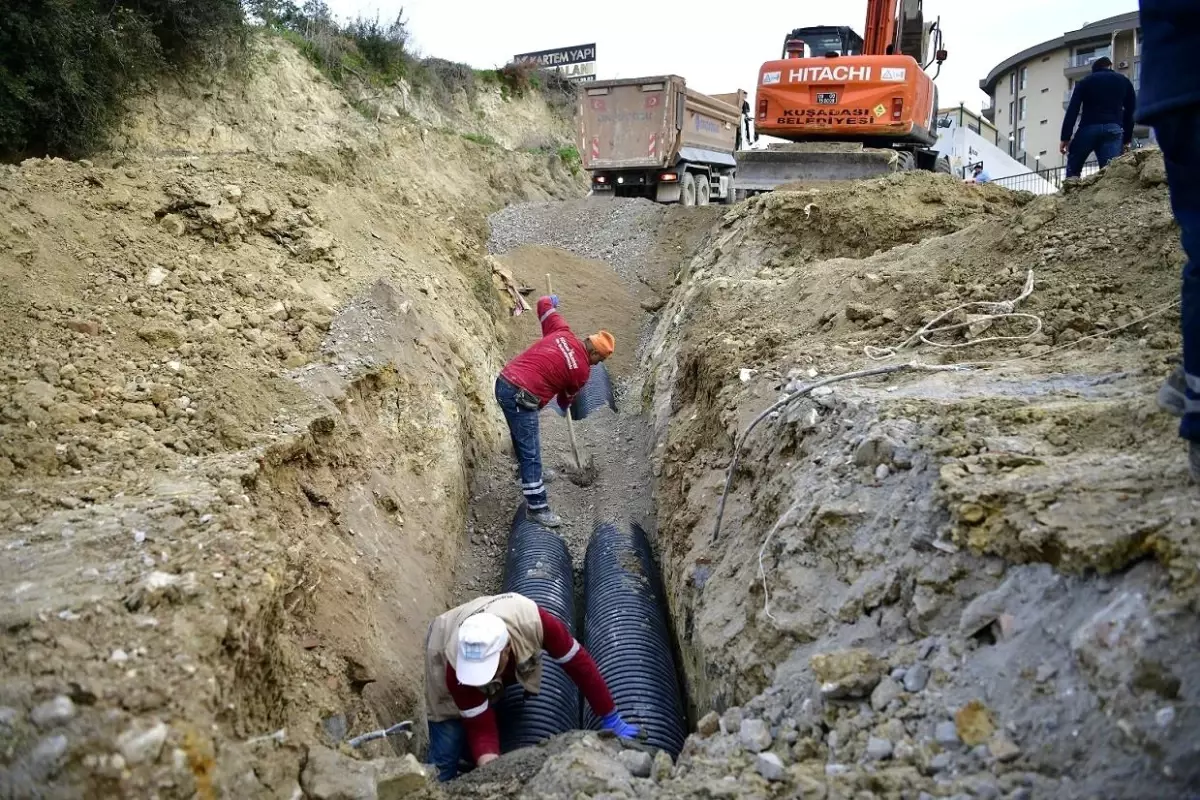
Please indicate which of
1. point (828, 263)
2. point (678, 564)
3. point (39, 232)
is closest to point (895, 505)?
point (678, 564)

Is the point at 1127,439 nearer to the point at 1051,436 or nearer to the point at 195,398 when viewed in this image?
the point at 1051,436

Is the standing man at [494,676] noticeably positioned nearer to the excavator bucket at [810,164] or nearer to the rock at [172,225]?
the rock at [172,225]

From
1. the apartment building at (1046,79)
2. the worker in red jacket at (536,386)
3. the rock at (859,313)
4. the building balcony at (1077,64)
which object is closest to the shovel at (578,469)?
the worker in red jacket at (536,386)

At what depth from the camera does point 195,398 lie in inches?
174

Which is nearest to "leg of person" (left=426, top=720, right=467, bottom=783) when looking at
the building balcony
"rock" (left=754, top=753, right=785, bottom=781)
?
"rock" (left=754, top=753, right=785, bottom=781)

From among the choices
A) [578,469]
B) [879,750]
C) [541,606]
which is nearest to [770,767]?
[879,750]

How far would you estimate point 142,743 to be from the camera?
7.55ft

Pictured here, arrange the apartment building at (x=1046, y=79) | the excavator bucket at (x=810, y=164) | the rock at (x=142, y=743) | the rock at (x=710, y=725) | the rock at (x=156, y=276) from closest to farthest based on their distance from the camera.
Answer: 1. the rock at (x=142, y=743)
2. the rock at (x=710, y=725)
3. the rock at (x=156, y=276)
4. the excavator bucket at (x=810, y=164)
5. the apartment building at (x=1046, y=79)

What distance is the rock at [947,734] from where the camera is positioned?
7.20 feet

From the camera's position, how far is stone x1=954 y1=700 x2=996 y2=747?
215 centimetres

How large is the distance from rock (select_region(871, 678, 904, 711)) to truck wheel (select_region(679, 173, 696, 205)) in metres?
14.1

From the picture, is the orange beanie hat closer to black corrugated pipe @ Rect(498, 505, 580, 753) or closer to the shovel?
the shovel

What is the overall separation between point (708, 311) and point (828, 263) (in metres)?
1.11

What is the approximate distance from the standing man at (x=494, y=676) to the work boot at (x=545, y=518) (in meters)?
2.22
